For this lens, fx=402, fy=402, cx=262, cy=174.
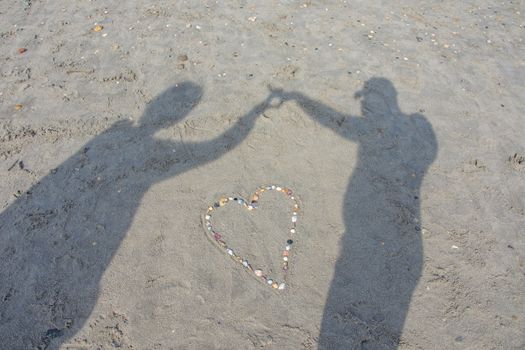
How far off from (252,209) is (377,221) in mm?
1582

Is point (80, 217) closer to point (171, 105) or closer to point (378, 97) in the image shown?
point (171, 105)

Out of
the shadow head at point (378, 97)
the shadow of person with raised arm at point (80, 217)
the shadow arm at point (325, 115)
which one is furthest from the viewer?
the shadow head at point (378, 97)

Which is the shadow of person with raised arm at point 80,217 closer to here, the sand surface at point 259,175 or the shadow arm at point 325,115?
the sand surface at point 259,175

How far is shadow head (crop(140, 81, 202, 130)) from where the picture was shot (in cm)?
612

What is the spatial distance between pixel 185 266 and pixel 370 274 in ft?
6.92

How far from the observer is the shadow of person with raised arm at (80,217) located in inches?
164

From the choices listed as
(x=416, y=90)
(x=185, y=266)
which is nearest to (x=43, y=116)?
(x=185, y=266)

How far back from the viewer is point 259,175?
216 inches

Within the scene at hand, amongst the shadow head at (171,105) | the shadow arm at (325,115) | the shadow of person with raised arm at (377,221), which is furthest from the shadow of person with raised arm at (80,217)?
the shadow of person with raised arm at (377,221)

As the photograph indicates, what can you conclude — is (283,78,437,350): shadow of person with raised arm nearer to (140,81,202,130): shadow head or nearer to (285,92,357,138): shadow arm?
(285,92,357,138): shadow arm

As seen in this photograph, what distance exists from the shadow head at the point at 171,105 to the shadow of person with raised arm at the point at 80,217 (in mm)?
16

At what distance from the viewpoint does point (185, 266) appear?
4.58m

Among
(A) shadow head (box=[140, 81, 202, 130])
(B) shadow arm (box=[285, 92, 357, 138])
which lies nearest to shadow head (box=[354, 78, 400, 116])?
(B) shadow arm (box=[285, 92, 357, 138])

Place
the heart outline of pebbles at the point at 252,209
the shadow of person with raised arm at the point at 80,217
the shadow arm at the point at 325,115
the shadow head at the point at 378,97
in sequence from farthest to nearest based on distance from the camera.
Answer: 1. the shadow head at the point at 378,97
2. the shadow arm at the point at 325,115
3. the heart outline of pebbles at the point at 252,209
4. the shadow of person with raised arm at the point at 80,217
